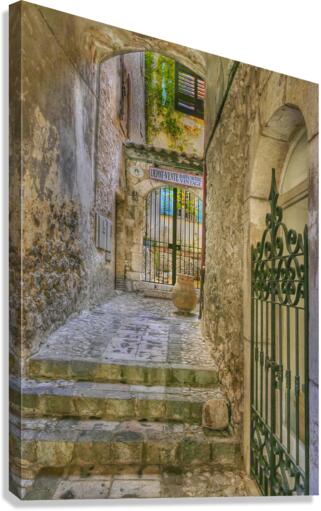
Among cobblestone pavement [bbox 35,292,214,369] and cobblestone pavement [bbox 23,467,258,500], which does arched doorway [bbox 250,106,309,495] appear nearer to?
cobblestone pavement [bbox 23,467,258,500]

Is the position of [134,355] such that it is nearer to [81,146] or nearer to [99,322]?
[99,322]

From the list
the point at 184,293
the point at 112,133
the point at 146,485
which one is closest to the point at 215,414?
the point at 146,485

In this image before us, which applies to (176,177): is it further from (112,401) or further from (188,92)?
(112,401)

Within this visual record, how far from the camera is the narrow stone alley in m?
1.35

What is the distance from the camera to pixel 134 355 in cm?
161

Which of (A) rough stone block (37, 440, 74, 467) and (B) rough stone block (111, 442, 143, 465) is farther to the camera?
(B) rough stone block (111, 442, 143, 465)

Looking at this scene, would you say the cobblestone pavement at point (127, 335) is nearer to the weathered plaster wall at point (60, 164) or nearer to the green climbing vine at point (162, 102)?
the weathered plaster wall at point (60, 164)

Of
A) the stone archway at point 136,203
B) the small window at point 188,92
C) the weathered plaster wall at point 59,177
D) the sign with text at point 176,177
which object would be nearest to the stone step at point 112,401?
the weathered plaster wall at point 59,177

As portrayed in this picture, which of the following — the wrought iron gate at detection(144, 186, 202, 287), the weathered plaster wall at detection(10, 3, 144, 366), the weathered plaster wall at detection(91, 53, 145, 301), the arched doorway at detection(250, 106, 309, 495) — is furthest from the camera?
the wrought iron gate at detection(144, 186, 202, 287)

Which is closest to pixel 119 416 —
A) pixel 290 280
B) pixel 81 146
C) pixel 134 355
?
pixel 134 355

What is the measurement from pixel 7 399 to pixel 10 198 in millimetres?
883

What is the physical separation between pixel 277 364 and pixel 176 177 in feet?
3.99

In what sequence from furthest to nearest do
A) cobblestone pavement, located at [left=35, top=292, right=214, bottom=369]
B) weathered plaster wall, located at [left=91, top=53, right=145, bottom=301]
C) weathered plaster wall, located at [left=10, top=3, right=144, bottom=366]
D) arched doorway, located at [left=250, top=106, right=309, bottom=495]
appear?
weathered plaster wall, located at [left=91, top=53, right=145, bottom=301] → cobblestone pavement, located at [left=35, top=292, right=214, bottom=369] → arched doorway, located at [left=250, top=106, right=309, bottom=495] → weathered plaster wall, located at [left=10, top=3, right=144, bottom=366]

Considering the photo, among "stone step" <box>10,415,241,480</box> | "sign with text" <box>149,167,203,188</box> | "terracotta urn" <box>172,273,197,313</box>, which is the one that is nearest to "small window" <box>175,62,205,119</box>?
"sign with text" <box>149,167,203,188</box>
